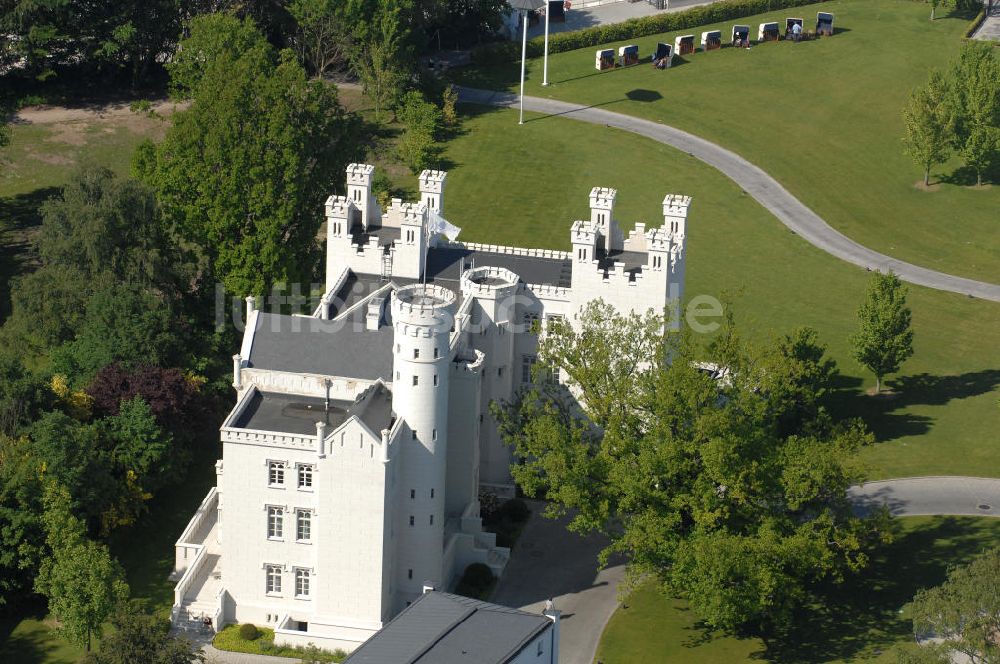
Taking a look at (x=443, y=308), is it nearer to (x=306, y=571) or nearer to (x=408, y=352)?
(x=408, y=352)

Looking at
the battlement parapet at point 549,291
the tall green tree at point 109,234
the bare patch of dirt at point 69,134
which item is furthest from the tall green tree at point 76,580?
the bare patch of dirt at point 69,134

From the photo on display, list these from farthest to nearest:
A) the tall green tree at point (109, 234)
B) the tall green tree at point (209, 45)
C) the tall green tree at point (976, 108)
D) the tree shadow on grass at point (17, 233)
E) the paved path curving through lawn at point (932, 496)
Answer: the tall green tree at point (976, 108) < the tall green tree at point (209, 45) < the tree shadow on grass at point (17, 233) < the tall green tree at point (109, 234) < the paved path curving through lawn at point (932, 496)

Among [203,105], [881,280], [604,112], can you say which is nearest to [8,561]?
[203,105]

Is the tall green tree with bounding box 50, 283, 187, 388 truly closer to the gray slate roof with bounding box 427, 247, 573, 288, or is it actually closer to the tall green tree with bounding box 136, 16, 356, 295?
the tall green tree with bounding box 136, 16, 356, 295

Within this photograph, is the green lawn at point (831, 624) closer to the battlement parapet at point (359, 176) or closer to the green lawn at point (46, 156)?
the battlement parapet at point (359, 176)

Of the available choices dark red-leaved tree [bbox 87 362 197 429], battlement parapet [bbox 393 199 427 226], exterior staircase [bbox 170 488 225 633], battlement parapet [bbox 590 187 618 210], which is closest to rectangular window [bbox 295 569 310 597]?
exterior staircase [bbox 170 488 225 633]

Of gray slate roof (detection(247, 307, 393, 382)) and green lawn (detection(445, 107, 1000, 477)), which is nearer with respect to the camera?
gray slate roof (detection(247, 307, 393, 382))
